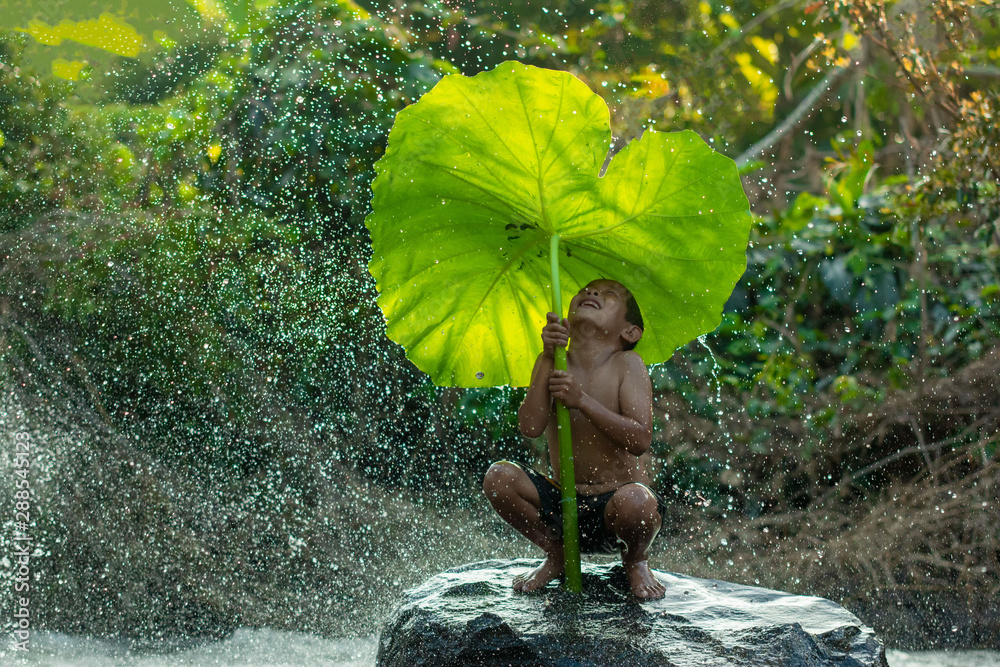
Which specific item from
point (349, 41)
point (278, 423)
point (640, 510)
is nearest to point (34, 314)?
point (278, 423)

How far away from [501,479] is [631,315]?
1.52ft

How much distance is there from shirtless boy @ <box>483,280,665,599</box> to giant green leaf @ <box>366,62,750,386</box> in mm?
118

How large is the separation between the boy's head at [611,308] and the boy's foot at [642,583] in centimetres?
47

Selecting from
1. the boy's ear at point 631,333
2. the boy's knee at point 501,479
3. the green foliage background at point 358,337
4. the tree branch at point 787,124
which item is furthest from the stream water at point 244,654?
the tree branch at point 787,124

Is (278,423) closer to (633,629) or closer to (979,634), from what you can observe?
(633,629)

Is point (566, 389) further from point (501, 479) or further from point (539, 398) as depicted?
point (501, 479)

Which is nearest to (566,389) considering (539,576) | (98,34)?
(539,576)

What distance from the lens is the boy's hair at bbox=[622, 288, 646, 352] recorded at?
198cm

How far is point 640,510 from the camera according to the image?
5.80 ft

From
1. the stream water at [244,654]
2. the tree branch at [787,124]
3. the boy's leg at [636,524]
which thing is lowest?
the stream water at [244,654]

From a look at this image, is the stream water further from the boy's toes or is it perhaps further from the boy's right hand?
the boy's right hand

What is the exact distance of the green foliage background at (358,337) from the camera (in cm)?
384

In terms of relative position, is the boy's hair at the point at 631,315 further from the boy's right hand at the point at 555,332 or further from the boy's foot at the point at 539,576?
the boy's foot at the point at 539,576

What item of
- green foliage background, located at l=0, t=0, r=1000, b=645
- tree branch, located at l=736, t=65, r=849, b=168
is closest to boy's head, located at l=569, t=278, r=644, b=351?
green foliage background, located at l=0, t=0, r=1000, b=645
